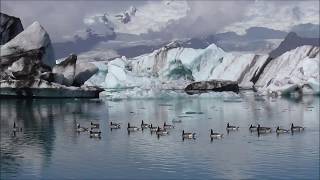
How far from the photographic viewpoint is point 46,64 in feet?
390

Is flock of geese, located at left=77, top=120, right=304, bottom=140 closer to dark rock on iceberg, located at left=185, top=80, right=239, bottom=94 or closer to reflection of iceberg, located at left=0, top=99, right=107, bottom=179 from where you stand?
reflection of iceberg, located at left=0, top=99, right=107, bottom=179

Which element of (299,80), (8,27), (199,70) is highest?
(8,27)

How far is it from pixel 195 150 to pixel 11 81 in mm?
68379

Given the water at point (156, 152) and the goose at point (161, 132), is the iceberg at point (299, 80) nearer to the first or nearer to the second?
the water at point (156, 152)

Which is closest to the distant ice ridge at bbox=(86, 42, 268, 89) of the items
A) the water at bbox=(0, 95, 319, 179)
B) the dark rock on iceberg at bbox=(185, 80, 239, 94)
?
the dark rock on iceberg at bbox=(185, 80, 239, 94)

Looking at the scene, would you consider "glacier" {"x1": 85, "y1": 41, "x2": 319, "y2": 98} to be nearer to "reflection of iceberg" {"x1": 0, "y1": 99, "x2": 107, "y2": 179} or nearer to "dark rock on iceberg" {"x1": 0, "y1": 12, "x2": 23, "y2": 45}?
"dark rock on iceberg" {"x1": 0, "y1": 12, "x2": 23, "y2": 45}

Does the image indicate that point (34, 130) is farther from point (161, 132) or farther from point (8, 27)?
point (8, 27)

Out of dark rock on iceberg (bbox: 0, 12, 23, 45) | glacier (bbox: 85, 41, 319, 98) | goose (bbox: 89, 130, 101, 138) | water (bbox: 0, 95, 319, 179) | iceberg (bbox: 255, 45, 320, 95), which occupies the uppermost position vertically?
dark rock on iceberg (bbox: 0, 12, 23, 45)

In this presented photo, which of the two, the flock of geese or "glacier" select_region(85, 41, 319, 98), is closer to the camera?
the flock of geese

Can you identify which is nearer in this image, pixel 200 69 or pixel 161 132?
pixel 161 132

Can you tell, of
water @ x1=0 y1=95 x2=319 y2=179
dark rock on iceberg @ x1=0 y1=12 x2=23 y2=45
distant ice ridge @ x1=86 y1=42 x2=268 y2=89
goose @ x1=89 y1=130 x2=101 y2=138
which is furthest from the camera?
distant ice ridge @ x1=86 y1=42 x2=268 y2=89

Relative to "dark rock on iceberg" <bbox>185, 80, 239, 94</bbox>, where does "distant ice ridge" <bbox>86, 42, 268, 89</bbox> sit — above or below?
above

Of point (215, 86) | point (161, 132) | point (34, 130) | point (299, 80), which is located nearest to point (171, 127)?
point (161, 132)

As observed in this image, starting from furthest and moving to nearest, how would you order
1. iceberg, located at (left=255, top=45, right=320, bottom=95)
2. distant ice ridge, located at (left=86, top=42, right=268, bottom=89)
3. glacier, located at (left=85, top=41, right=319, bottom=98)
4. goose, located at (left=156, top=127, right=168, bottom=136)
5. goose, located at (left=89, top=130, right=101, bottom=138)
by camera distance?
distant ice ridge, located at (left=86, top=42, right=268, bottom=89) → glacier, located at (left=85, top=41, right=319, bottom=98) → iceberg, located at (left=255, top=45, right=320, bottom=95) → goose, located at (left=156, top=127, right=168, bottom=136) → goose, located at (left=89, top=130, right=101, bottom=138)
